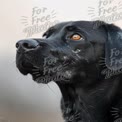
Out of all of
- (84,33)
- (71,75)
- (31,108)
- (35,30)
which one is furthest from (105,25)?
(31,108)

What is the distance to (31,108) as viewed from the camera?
6.78 ft

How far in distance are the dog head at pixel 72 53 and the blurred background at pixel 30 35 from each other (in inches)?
25.3

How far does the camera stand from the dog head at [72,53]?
1.23 m

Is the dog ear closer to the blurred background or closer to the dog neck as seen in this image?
the dog neck

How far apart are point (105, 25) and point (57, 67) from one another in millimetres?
294

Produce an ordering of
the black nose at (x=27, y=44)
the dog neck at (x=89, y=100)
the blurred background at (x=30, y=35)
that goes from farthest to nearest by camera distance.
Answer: the blurred background at (x=30, y=35), the dog neck at (x=89, y=100), the black nose at (x=27, y=44)

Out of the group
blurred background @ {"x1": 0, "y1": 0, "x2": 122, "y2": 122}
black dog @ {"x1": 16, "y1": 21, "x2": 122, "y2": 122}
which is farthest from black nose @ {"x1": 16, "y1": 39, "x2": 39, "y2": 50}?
blurred background @ {"x1": 0, "y1": 0, "x2": 122, "y2": 122}

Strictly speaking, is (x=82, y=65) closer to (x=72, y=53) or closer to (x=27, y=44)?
(x=72, y=53)

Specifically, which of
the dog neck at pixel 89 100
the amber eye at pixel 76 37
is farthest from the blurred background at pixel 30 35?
the amber eye at pixel 76 37

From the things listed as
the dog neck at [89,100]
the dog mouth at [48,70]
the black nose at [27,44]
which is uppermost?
the black nose at [27,44]

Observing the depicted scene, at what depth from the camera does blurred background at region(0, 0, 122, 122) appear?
6.60 feet

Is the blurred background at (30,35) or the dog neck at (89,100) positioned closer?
the dog neck at (89,100)

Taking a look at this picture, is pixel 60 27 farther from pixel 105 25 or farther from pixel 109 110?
pixel 109 110

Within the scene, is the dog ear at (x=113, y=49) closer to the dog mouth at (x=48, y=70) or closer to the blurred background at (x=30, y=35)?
the dog mouth at (x=48, y=70)
